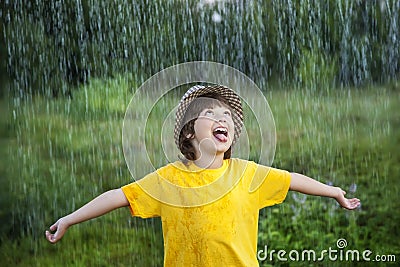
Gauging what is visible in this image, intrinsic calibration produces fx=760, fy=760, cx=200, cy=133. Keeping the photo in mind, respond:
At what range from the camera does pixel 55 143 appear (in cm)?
462

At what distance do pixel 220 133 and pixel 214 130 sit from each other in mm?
19

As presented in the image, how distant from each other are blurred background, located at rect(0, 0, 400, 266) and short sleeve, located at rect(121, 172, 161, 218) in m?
2.17

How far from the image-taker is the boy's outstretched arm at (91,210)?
2.11 m

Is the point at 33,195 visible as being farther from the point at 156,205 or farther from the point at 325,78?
the point at 156,205

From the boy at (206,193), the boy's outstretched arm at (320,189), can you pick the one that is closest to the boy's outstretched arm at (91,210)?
the boy at (206,193)

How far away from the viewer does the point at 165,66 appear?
185 inches

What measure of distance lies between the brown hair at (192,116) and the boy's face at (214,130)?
19 mm

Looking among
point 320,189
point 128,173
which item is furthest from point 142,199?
point 128,173

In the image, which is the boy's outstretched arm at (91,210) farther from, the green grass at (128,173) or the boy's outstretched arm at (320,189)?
the green grass at (128,173)

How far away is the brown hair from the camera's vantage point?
215 cm

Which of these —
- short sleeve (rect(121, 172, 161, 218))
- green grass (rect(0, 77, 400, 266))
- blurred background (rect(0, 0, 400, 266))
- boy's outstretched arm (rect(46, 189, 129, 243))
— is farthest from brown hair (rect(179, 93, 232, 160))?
blurred background (rect(0, 0, 400, 266))

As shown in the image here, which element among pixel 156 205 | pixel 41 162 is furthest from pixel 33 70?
pixel 156 205

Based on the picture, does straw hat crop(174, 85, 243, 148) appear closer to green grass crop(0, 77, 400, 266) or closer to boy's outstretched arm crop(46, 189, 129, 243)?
boy's outstretched arm crop(46, 189, 129, 243)

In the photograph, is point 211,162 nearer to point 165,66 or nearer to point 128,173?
point 128,173
